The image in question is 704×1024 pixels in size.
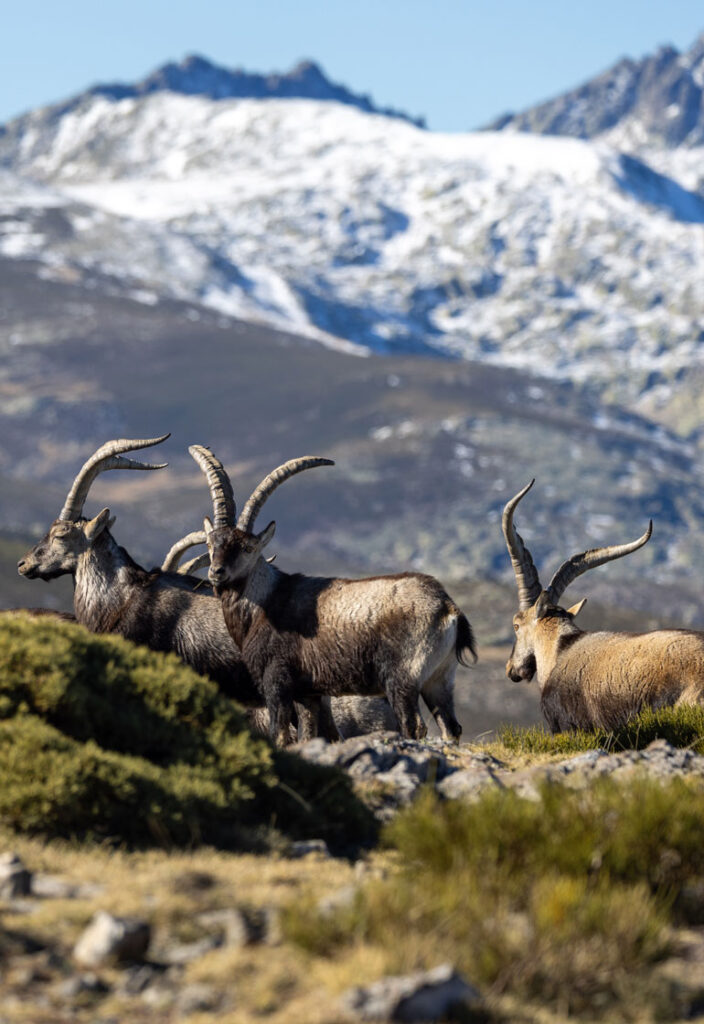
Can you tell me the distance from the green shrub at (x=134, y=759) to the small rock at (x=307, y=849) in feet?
0.91

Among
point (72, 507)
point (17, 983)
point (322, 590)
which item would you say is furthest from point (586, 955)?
point (72, 507)

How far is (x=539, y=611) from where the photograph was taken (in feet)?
73.8

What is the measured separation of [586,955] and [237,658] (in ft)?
40.4

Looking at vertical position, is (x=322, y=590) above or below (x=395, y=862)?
below

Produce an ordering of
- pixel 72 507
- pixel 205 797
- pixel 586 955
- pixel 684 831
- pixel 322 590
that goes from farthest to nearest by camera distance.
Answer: pixel 72 507 → pixel 322 590 → pixel 205 797 → pixel 684 831 → pixel 586 955

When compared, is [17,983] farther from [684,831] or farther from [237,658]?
[237,658]

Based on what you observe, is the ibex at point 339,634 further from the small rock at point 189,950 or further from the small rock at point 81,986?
the small rock at point 81,986

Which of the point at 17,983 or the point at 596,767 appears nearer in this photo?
the point at 17,983

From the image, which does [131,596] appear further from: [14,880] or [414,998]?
[414,998]

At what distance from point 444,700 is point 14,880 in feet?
34.3

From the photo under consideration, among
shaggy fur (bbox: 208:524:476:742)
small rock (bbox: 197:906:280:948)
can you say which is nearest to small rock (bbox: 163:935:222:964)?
small rock (bbox: 197:906:280:948)

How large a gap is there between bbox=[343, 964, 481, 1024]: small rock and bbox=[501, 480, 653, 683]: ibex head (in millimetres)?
13574

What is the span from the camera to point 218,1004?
27.1 ft

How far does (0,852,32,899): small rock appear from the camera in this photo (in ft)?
31.3
